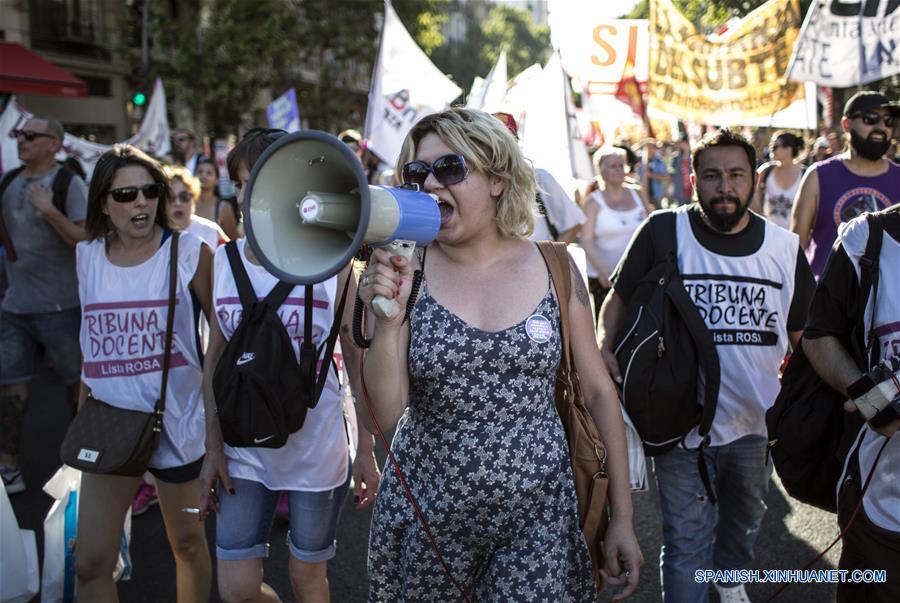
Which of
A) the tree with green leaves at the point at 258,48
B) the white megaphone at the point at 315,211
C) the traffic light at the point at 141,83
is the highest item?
the tree with green leaves at the point at 258,48

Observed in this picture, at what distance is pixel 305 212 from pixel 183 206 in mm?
3737

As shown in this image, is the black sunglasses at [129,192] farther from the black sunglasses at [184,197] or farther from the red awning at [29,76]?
the red awning at [29,76]

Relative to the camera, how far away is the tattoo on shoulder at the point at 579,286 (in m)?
2.32

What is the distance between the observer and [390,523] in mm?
2215

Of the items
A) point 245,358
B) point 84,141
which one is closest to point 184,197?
point 245,358

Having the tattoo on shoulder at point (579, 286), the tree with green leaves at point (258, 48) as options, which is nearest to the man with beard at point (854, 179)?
the tattoo on shoulder at point (579, 286)

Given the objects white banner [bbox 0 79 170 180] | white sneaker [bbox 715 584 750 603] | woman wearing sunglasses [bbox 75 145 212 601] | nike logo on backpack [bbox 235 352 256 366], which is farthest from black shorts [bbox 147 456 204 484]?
white banner [bbox 0 79 170 180]

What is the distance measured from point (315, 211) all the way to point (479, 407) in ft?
2.29

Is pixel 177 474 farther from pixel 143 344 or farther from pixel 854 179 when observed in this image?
pixel 854 179

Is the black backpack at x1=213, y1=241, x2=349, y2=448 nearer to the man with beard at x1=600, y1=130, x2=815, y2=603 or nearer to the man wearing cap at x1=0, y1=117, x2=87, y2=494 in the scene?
the man with beard at x1=600, y1=130, x2=815, y2=603

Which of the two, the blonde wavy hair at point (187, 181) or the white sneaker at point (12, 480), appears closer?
the blonde wavy hair at point (187, 181)

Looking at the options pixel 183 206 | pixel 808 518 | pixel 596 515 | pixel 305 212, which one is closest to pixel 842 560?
pixel 596 515

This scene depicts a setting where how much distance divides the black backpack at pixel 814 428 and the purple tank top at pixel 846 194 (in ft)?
6.70

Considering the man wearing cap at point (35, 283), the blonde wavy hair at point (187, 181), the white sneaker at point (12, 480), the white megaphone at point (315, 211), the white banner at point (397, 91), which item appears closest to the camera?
the white megaphone at point (315, 211)
